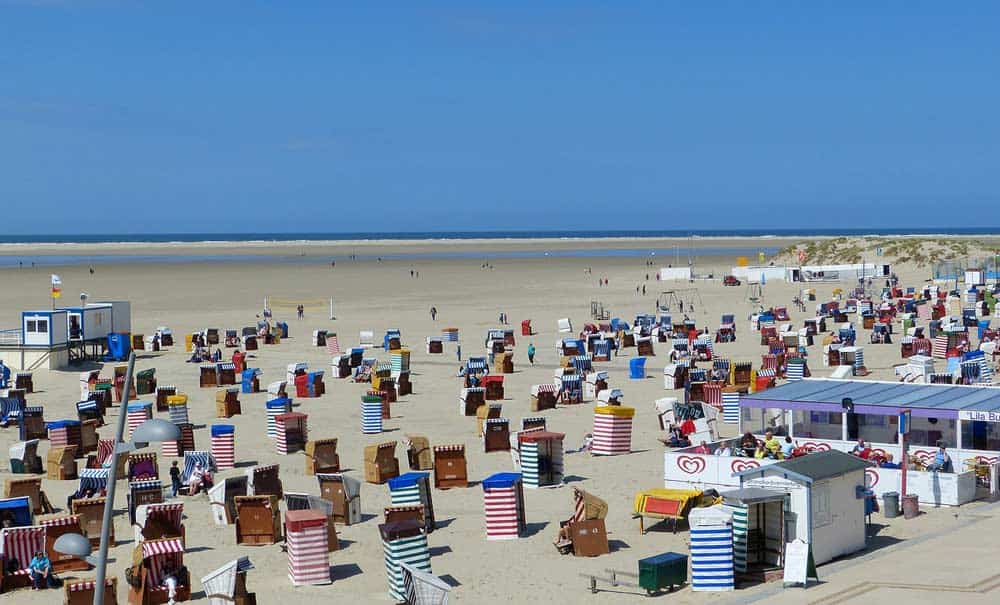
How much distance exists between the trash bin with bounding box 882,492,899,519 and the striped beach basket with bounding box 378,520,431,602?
7956mm

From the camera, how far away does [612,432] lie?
1051 inches

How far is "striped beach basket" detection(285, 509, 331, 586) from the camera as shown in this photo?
58.1 ft

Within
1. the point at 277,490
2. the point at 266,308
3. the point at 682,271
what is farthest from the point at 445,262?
the point at 277,490

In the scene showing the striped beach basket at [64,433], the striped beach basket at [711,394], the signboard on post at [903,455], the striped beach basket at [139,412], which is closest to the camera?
the signboard on post at [903,455]

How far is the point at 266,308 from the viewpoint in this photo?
216 feet

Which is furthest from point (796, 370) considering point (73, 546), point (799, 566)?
point (73, 546)

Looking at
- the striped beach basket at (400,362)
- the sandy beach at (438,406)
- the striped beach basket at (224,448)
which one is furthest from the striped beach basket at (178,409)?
the striped beach basket at (400,362)

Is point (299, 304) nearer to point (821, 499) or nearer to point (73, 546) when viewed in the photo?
point (821, 499)

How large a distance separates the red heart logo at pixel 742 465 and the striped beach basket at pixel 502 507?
4357 mm

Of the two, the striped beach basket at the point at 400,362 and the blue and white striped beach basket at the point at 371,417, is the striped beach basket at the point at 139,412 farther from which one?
the striped beach basket at the point at 400,362

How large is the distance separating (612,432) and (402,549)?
1019 cm

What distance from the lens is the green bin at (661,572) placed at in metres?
16.7

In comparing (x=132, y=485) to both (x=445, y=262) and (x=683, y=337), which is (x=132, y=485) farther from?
(x=445, y=262)

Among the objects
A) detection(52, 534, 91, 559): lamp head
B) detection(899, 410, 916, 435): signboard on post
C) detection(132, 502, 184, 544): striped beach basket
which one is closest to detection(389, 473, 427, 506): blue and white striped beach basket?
detection(132, 502, 184, 544): striped beach basket
